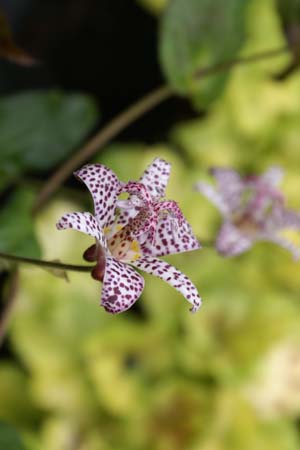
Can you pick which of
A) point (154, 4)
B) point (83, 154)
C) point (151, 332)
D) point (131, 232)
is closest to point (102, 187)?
point (131, 232)

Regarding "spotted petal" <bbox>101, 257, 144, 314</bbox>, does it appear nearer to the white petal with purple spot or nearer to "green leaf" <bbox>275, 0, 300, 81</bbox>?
the white petal with purple spot

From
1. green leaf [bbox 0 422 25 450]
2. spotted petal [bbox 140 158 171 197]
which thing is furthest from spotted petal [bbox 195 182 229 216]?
green leaf [bbox 0 422 25 450]

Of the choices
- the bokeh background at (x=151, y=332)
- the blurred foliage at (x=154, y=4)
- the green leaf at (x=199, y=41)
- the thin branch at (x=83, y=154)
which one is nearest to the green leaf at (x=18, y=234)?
the thin branch at (x=83, y=154)

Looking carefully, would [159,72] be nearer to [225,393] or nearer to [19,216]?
[225,393]

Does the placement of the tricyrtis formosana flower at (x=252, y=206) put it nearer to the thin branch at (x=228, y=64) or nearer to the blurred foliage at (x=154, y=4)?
the thin branch at (x=228, y=64)

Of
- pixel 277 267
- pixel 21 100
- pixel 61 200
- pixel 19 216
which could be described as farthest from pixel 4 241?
pixel 277 267

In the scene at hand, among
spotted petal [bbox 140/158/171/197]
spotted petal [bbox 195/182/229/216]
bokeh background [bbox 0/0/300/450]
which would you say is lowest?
bokeh background [bbox 0/0/300/450]

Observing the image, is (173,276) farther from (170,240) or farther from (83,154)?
(83,154)
